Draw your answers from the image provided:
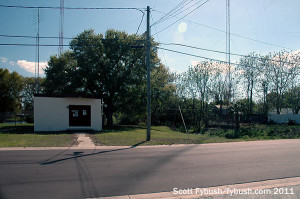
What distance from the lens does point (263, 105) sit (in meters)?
42.4

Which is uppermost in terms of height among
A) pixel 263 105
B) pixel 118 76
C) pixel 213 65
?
pixel 213 65

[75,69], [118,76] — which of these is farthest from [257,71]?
[75,69]

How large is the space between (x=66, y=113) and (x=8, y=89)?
27.2m

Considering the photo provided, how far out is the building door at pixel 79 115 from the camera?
21.1 meters

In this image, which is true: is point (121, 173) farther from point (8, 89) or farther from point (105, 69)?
point (8, 89)

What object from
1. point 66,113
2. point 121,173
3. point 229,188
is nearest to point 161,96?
point 66,113

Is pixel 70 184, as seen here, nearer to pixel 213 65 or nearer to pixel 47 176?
pixel 47 176

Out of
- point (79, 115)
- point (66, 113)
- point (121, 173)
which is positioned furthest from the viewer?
point (79, 115)

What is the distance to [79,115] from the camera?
21422mm

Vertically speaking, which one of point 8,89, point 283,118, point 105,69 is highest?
Answer: point 105,69

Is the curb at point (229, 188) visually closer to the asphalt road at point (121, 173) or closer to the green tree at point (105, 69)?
the asphalt road at point (121, 173)

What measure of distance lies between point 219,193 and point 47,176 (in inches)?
186

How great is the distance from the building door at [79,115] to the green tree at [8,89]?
2662 cm

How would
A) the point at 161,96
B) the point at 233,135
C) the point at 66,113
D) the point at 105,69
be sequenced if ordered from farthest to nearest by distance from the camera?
the point at 161,96
the point at 105,69
the point at 66,113
the point at 233,135
